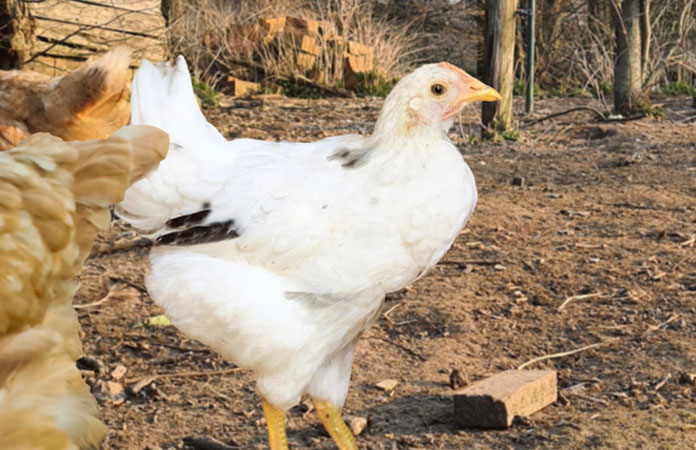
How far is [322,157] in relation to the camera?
2629 millimetres

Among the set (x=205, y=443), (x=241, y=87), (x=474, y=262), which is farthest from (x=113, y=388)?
(x=241, y=87)

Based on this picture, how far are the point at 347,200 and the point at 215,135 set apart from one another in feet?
2.01

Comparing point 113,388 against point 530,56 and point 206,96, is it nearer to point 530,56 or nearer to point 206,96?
point 206,96

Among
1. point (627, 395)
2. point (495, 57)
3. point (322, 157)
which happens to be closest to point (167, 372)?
point (322, 157)

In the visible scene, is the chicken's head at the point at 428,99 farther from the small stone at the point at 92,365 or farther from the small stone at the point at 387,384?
the small stone at the point at 92,365

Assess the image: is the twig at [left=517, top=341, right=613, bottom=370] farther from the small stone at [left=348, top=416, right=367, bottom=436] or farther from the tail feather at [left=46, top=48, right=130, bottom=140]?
the tail feather at [left=46, top=48, right=130, bottom=140]

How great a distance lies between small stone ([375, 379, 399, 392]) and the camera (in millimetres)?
3287

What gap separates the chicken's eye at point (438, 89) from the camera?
2.66 meters

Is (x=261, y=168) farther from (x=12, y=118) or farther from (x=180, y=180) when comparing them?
(x=12, y=118)

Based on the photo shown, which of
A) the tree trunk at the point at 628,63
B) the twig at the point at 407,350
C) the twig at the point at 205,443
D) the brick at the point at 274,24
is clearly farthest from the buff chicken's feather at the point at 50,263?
the brick at the point at 274,24

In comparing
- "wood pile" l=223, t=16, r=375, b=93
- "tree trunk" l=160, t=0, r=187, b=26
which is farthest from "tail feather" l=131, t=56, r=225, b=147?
"wood pile" l=223, t=16, r=375, b=93

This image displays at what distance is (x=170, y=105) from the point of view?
2.71 metres

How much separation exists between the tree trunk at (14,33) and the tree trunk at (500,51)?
382 centimetres

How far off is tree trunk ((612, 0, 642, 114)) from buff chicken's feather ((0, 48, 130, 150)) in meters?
5.20
